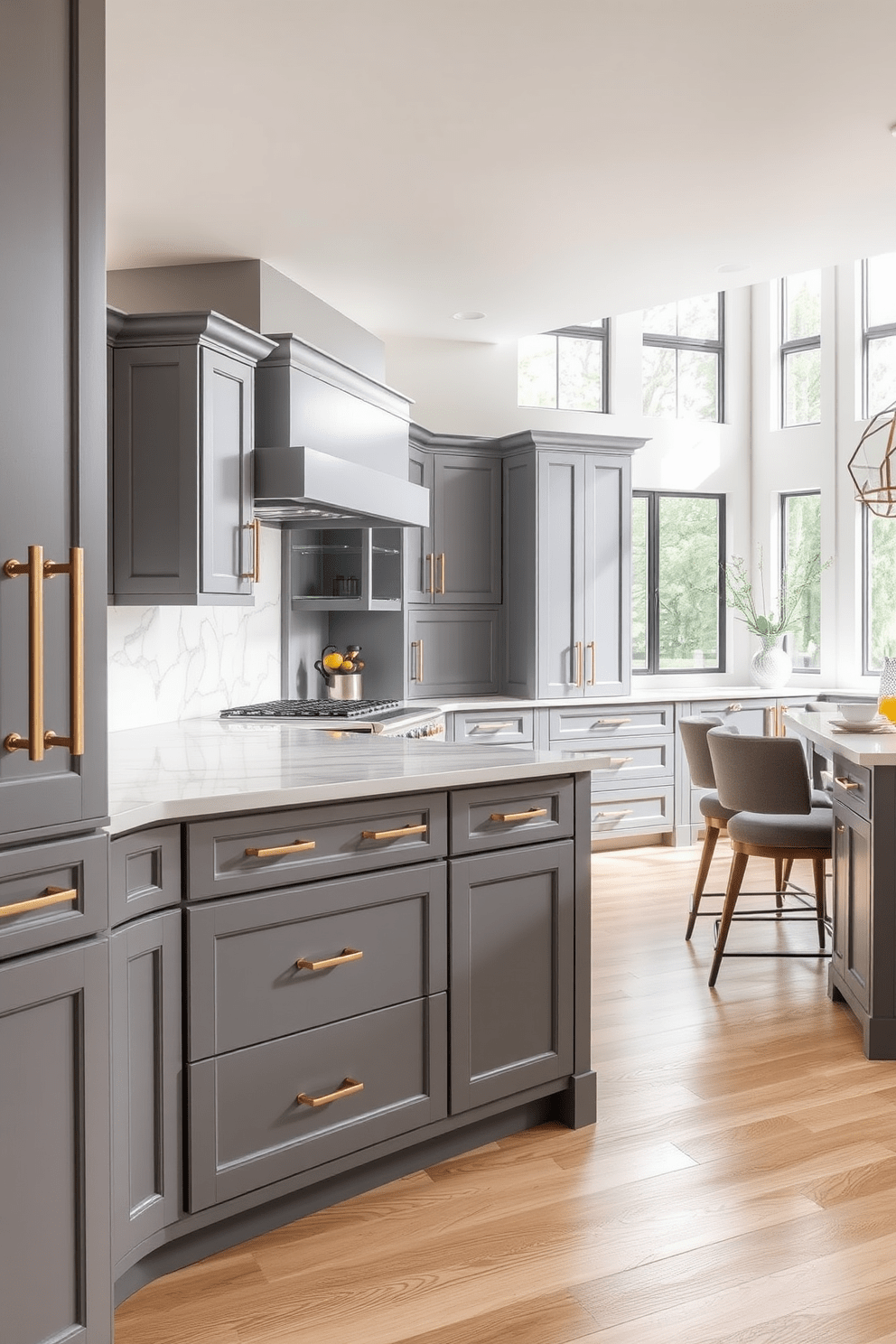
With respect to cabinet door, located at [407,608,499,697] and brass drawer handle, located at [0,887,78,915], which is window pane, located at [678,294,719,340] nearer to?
cabinet door, located at [407,608,499,697]

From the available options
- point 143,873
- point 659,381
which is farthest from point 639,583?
point 143,873

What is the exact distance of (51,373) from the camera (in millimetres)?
1703

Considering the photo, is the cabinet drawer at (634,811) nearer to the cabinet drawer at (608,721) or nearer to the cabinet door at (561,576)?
the cabinet drawer at (608,721)

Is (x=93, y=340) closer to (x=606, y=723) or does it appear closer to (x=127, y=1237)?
(x=127, y=1237)

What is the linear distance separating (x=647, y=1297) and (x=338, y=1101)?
72 centimetres

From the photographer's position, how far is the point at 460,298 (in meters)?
5.42

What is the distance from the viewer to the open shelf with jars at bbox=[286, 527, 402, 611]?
5.00m

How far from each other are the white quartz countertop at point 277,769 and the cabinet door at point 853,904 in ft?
3.32

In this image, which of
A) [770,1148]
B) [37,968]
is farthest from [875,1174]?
[37,968]

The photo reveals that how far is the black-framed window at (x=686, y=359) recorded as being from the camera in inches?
279

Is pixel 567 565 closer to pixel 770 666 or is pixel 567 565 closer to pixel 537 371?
pixel 537 371

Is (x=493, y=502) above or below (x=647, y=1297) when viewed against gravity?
above

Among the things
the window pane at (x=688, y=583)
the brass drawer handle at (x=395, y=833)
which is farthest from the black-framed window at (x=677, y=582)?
the brass drawer handle at (x=395, y=833)

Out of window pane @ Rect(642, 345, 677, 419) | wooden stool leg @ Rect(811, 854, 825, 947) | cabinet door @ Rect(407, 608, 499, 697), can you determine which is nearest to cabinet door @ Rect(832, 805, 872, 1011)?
wooden stool leg @ Rect(811, 854, 825, 947)
